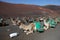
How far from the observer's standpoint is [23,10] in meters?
3.66

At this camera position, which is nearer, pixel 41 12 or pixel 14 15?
pixel 14 15

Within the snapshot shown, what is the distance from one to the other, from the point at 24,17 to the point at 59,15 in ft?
3.19

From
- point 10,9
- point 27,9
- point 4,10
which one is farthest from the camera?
point 27,9

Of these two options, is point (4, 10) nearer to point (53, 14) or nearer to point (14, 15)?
point (14, 15)

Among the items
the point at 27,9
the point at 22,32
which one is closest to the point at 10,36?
the point at 22,32

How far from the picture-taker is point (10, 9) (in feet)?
11.3

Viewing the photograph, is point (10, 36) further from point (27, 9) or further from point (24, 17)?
point (27, 9)

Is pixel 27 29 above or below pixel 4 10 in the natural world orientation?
below

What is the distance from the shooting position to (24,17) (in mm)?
3576

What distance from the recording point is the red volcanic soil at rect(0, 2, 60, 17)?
327 cm

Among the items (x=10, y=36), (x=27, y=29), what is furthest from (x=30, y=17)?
(x=10, y=36)

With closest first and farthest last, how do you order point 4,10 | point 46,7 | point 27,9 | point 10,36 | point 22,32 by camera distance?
point 10,36 < point 22,32 < point 4,10 < point 27,9 < point 46,7

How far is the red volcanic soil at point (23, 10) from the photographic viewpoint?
3273 millimetres

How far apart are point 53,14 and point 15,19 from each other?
125 centimetres
